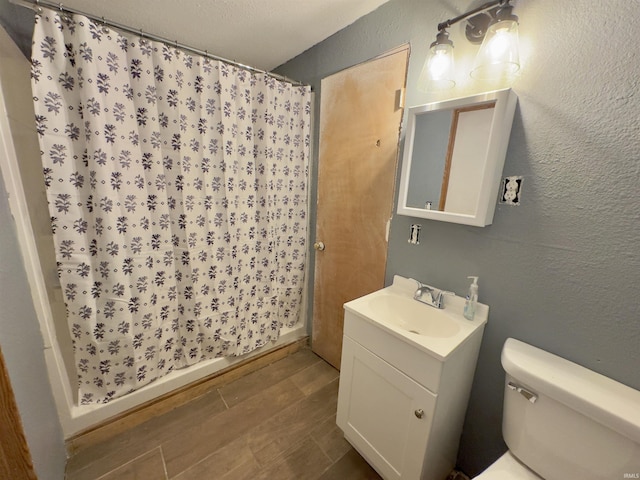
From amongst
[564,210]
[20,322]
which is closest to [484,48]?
[564,210]

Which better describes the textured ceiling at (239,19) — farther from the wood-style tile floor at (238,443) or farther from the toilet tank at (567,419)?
the wood-style tile floor at (238,443)

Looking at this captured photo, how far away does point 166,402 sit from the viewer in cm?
151

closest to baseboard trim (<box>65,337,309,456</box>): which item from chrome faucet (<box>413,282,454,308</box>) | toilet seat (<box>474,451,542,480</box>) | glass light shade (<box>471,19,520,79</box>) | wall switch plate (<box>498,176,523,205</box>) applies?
chrome faucet (<box>413,282,454,308</box>)

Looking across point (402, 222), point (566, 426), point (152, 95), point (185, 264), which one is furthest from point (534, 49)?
point (185, 264)

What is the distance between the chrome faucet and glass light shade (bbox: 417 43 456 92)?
93 centimetres

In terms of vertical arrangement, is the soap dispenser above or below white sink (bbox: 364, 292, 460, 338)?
above

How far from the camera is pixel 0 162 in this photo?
95 cm

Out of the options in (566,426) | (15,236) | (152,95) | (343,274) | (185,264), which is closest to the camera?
(566,426)

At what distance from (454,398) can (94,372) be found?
1728 millimetres

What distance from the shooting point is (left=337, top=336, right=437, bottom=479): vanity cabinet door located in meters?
0.96

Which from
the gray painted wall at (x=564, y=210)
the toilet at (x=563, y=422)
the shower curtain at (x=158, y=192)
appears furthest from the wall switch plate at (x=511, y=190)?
the shower curtain at (x=158, y=192)

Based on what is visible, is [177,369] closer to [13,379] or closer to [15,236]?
[13,379]

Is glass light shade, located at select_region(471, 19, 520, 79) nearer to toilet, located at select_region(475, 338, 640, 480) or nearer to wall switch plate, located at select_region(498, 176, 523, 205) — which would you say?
wall switch plate, located at select_region(498, 176, 523, 205)

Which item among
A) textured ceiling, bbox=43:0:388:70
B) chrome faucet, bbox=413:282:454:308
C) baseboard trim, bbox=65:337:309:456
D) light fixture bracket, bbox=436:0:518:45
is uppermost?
textured ceiling, bbox=43:0:388:70
